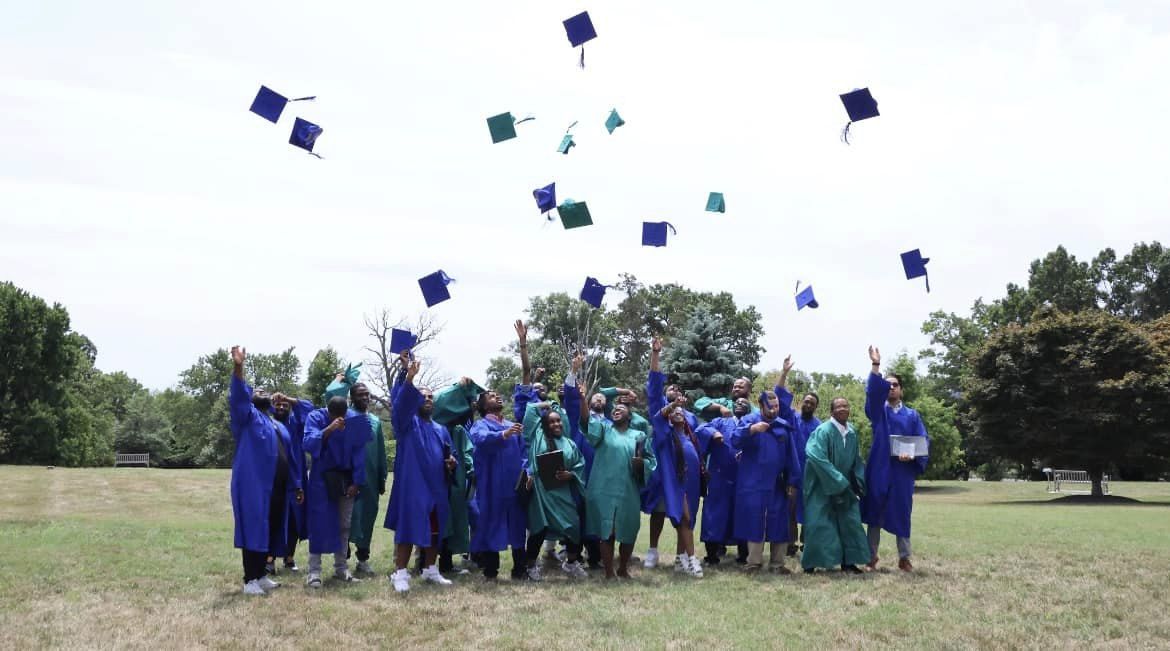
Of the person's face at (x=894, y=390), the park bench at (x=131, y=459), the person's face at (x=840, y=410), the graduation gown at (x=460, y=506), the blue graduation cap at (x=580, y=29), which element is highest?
the blue graduation cap at (x=580, y=29)

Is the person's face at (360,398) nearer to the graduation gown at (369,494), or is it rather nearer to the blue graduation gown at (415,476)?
the graduation gown at (369,494)

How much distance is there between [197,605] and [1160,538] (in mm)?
14540

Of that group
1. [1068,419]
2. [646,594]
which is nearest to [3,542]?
[646,594]

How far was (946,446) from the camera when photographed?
4347cm

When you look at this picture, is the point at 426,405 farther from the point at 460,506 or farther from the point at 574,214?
the point at 574,214

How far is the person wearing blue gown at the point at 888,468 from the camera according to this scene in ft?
39.8

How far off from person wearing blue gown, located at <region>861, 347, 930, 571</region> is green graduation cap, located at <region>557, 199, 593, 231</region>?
13.4 ft

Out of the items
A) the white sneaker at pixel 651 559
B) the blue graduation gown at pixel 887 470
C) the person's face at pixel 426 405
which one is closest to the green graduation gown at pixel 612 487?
the white sneaker at pixel 651 559

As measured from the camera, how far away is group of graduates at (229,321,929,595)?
35.0 feet

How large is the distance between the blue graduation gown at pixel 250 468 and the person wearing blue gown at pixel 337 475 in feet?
2.33

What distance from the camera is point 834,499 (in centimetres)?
1205

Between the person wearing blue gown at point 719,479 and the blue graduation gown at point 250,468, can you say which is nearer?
the blue graduation gown at point 250,468

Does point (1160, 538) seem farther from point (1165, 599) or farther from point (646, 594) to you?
point (646, 594)

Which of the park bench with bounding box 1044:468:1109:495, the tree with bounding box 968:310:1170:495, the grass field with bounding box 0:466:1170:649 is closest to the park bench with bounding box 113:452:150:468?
the tree with bounding box 968:310:1170:495
